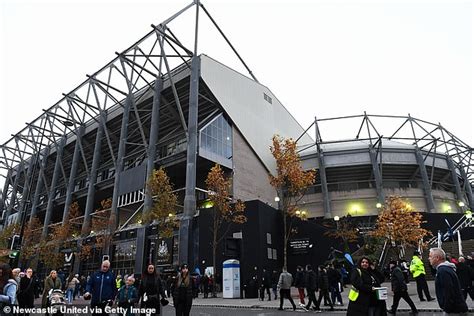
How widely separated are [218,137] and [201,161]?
3.30m

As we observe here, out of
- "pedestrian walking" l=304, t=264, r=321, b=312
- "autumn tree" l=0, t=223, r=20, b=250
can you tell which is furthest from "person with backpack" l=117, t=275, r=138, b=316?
"autumn tree" l=0, t=223, r=20, b=250

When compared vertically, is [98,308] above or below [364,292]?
below

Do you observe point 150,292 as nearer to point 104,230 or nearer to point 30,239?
point 104,230

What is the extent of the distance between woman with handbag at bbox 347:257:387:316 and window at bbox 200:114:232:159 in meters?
32.0

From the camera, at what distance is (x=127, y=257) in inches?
1567

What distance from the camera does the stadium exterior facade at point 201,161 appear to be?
35.3 m

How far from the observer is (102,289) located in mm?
8438

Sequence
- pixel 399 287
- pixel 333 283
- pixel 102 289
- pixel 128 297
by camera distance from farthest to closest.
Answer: pixel 333 283
pixel 399 287
pixel 128 297
pixel 102 289

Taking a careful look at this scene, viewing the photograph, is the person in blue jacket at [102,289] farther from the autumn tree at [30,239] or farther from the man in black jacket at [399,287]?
the autumn tree at [30,239]

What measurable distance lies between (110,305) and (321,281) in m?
9.21

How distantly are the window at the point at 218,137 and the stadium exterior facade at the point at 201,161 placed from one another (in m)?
0.13

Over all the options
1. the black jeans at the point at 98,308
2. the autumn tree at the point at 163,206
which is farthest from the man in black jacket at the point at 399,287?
the autumn tree at the point at 163,206

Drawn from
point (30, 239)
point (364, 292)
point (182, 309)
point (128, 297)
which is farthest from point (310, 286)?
point (30, 239)

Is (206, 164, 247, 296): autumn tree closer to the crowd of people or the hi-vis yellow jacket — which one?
the crowd of people
